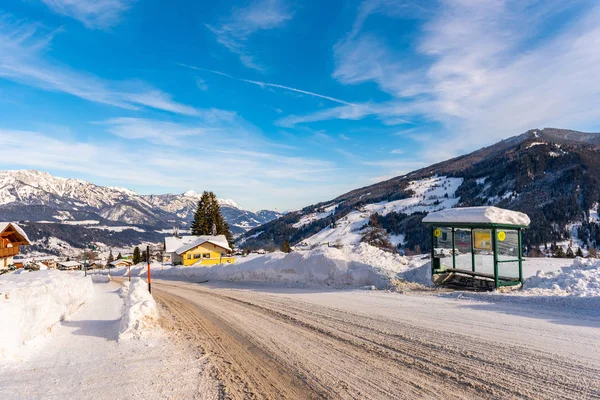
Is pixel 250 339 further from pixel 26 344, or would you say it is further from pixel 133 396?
pixel 26 344

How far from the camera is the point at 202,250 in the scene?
60125 millimetres

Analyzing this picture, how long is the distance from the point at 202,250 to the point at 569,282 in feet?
178

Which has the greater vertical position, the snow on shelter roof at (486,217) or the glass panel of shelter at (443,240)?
the snow on shelter roof at (486,217)

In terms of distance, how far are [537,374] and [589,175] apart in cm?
20019

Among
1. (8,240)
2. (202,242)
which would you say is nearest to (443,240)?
(8,240)

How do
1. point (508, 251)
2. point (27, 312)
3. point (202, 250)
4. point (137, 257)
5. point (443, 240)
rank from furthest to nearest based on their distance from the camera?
point (137, 257), point (202, 250), point (443, 240), point (508, 251), point (27, 312)

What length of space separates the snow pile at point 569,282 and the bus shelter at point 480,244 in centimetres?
69

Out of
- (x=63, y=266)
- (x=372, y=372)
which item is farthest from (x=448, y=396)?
(x=63, y=266)

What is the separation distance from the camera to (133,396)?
4973mm

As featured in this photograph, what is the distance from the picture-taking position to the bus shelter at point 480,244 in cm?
1367

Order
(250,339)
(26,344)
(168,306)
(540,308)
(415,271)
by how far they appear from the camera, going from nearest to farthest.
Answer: (26,344)
(250,339)
(540,308)
(168,306)
(415,271)

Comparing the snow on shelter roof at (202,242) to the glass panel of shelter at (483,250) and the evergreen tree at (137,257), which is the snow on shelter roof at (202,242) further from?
the glass panel of shelter at (483,250)

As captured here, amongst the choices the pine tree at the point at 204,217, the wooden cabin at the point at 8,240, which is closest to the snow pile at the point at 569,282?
the wooden cabin at the point at 8,240

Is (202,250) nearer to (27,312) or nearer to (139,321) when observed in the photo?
(139,321)
